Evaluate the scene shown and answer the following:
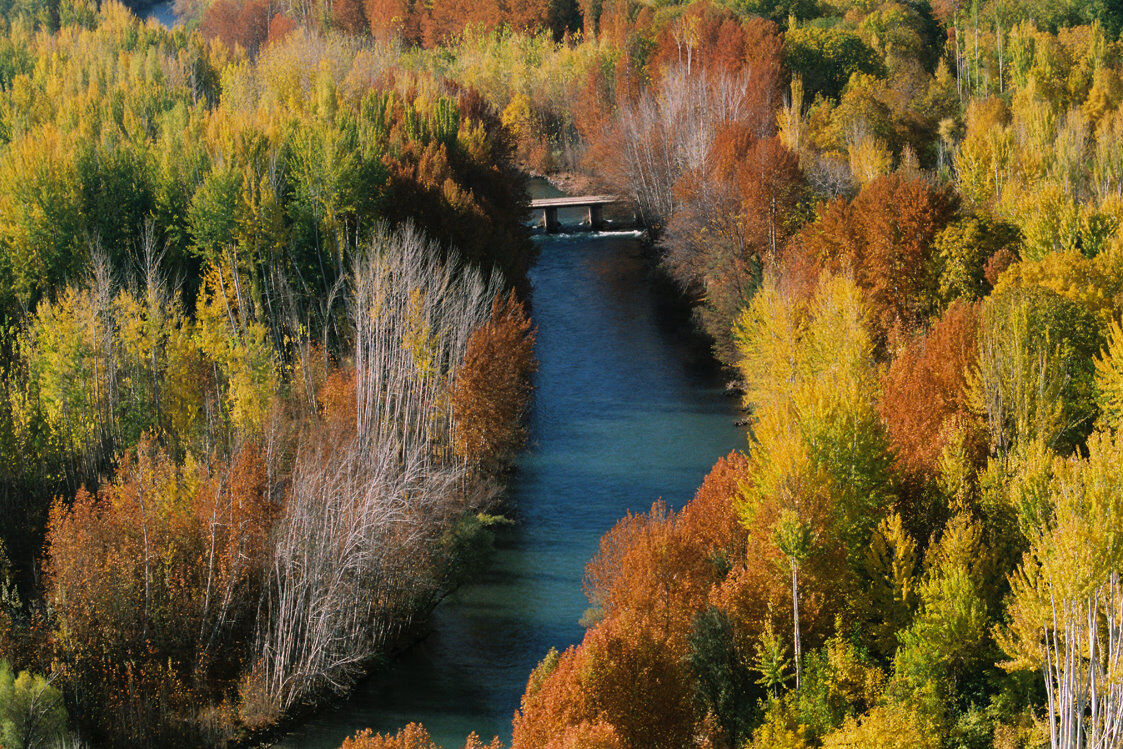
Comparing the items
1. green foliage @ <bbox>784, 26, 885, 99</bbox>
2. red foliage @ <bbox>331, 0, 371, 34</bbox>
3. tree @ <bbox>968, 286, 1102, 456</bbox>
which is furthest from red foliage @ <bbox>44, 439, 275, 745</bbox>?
red foliage @ <bbox>331, 0, 371, 34</bbox>

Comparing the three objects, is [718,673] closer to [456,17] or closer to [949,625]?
[949,625]

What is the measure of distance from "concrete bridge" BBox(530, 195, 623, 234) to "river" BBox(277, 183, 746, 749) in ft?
32.2

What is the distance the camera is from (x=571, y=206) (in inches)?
3947

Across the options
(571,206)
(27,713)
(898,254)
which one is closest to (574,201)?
(571,206)

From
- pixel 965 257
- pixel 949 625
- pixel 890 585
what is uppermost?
pixel 965 257

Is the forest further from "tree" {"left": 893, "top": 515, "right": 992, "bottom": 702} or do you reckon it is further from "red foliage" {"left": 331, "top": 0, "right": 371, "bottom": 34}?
"red foliage" {"left": 331, "top": 0, "right": 371, "bottom": 34}

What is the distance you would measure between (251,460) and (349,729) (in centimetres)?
1000

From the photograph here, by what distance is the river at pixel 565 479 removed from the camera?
39688mm

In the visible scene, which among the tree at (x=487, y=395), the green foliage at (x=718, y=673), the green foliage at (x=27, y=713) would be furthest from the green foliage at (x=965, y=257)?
the green foliage at (x=27, y=713)

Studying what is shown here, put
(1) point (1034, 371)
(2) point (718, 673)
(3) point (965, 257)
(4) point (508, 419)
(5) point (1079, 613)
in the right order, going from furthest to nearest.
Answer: (3) point (965, 257) → (4) point (508, 419) → (1) point (1034, 371) → (2) point (718, 673) → (5) point (1079, 613)

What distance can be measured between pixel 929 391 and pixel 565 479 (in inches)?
658

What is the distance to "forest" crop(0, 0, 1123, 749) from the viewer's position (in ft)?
112

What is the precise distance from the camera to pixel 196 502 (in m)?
41.0

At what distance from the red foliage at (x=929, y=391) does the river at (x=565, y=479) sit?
10.7 meters
